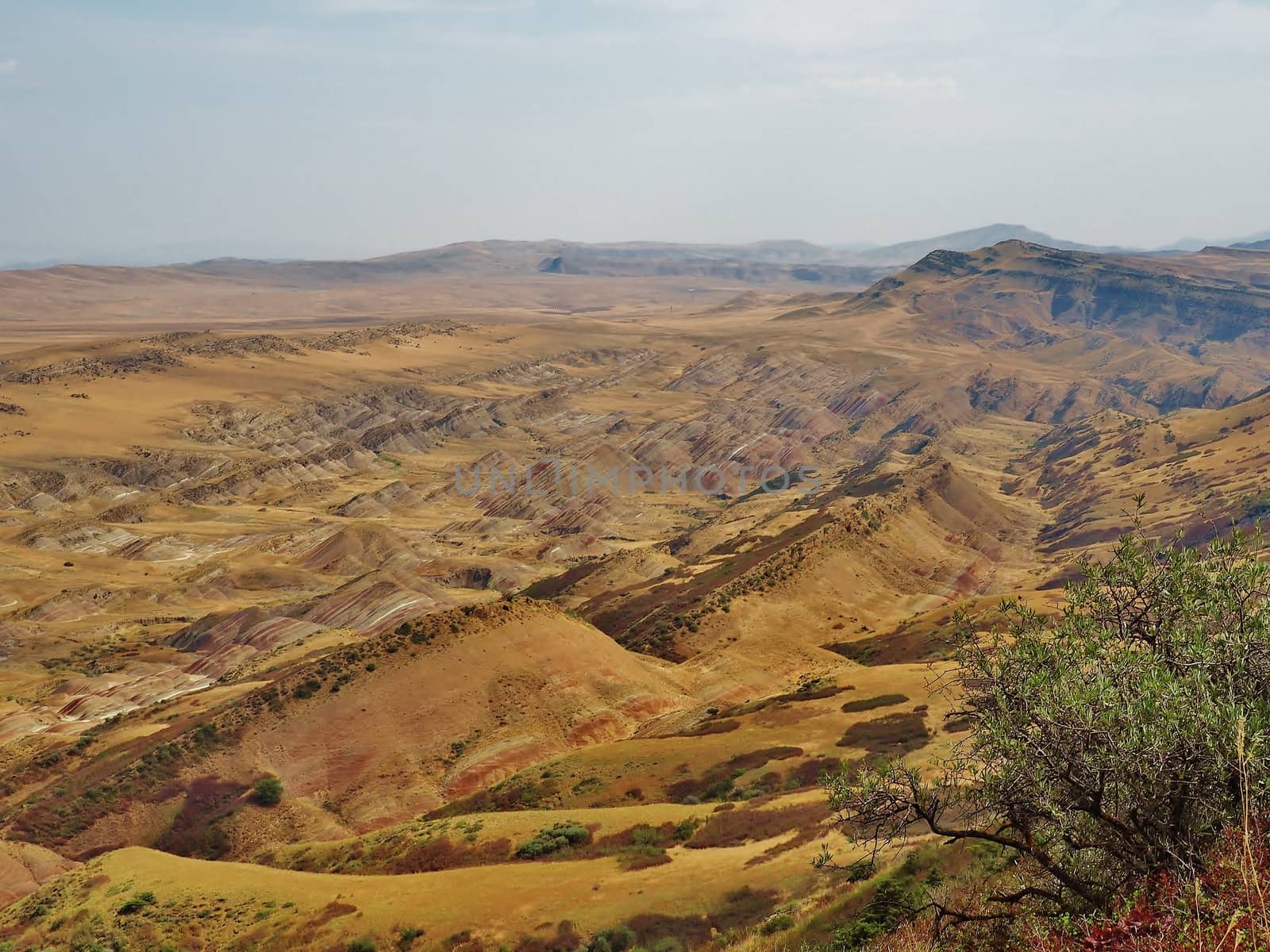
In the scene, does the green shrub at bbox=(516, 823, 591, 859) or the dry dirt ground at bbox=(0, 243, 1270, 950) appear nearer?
the dry dirt ground at bbox=(0, 243, 1270, 950)

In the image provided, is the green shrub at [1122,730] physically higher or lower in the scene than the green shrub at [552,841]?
higher

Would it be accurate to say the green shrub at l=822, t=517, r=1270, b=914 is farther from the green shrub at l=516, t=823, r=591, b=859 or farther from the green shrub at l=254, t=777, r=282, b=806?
the green shrub at l=254, t=777, r=282, b=806

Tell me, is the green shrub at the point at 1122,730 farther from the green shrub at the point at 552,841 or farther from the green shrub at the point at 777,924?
the green shrub at the point at 552,841

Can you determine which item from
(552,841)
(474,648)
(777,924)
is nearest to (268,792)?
(474,648)

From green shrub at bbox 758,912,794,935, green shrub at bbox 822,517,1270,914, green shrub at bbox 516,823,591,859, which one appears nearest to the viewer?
green shrub at bbox 822,517,1270,914

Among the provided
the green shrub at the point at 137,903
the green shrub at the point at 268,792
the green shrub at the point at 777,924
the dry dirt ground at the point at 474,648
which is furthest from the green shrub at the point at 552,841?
the green shrub at the point at 268,792

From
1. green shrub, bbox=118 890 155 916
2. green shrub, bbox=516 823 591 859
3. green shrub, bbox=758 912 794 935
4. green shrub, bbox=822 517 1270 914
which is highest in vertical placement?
green shrub, bbox=822 517 1270 914

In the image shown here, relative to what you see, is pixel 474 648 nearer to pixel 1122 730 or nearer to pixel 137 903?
pixel 137 903

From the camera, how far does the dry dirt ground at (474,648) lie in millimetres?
29234

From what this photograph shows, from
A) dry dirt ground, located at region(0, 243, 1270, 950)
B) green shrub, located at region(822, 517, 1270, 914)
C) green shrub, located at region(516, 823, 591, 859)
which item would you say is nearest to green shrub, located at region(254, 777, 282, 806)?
dry dirt ground, located at region(0, 243, 1270, 950)

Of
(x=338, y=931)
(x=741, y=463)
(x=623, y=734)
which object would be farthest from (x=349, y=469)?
(x=338, y=931)

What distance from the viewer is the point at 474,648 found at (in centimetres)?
5212

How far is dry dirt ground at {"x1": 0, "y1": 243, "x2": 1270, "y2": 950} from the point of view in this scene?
2923cm

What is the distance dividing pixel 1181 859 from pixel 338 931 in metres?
22.8
